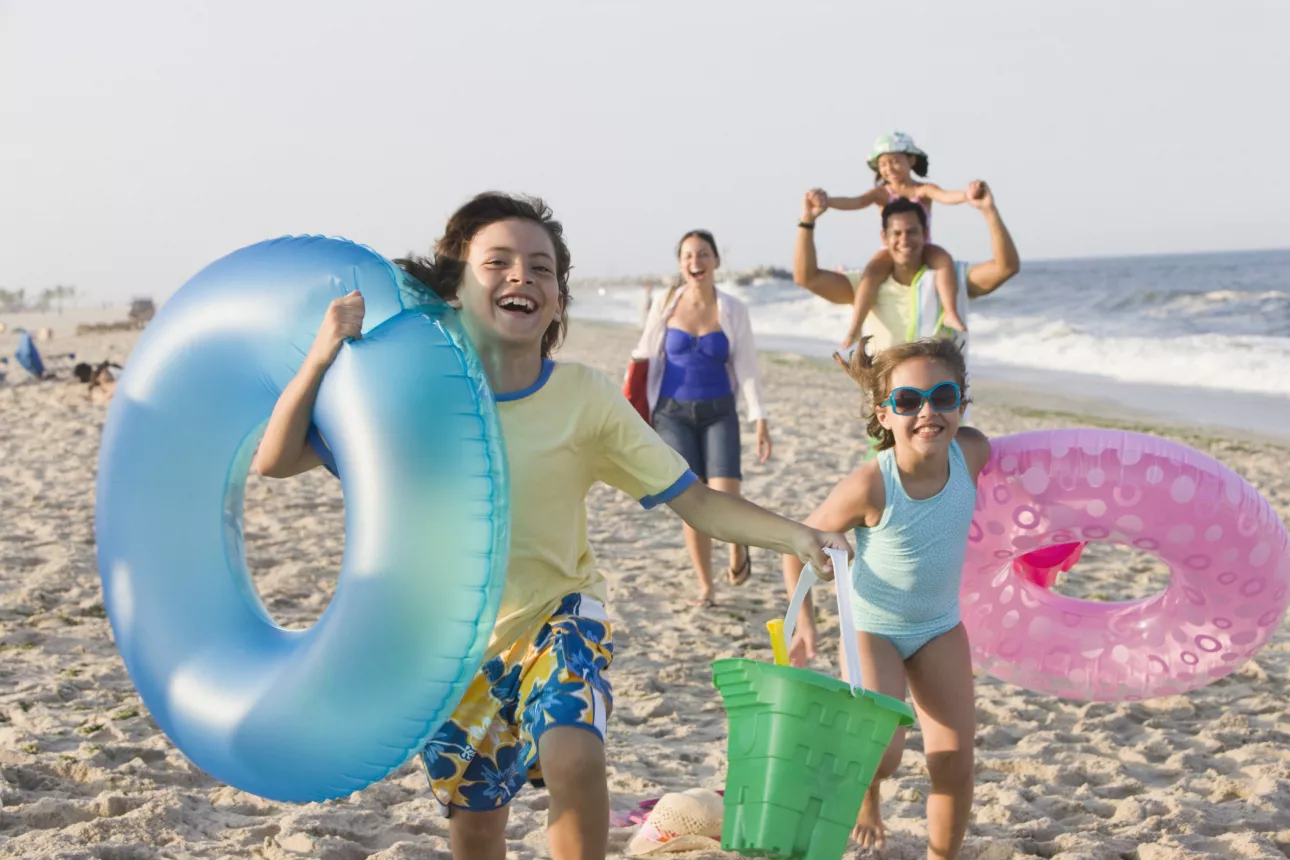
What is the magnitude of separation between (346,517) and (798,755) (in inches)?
37.6

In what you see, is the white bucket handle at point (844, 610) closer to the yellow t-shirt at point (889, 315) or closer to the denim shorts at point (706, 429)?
the yellow t-shirt at point (889, 315)

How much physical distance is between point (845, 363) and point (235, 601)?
1798 mm

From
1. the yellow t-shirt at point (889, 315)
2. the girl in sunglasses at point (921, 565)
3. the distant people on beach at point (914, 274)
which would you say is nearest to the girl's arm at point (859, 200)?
the distant people on beach at point (914, 274)

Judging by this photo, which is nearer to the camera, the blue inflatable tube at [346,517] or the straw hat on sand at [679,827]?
the blue inflatable tube at [346,517]

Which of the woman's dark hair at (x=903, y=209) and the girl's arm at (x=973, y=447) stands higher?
the woman's dark hair at (x=903, y=209)

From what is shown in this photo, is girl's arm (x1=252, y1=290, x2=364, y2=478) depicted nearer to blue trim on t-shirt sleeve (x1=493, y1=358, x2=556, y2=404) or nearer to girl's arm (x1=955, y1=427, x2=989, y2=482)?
blue trim on t-shirt sleeve (x1=493, y1=358, x2=556, y2=404)

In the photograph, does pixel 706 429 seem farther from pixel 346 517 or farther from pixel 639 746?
pixel 346 517

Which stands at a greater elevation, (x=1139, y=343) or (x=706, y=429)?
(x=706, y=429)

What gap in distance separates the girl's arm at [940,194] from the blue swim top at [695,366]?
118 cm

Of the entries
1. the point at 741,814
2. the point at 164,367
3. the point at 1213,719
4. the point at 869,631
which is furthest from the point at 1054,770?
the point at 164,367

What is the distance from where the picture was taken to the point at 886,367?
3.06 metres

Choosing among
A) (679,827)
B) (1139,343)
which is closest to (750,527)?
(679,827)

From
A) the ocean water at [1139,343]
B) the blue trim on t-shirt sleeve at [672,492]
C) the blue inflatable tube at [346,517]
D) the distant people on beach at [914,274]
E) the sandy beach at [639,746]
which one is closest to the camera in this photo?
the blue inflatable tube at [346,517]

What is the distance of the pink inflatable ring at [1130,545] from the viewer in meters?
3.28
